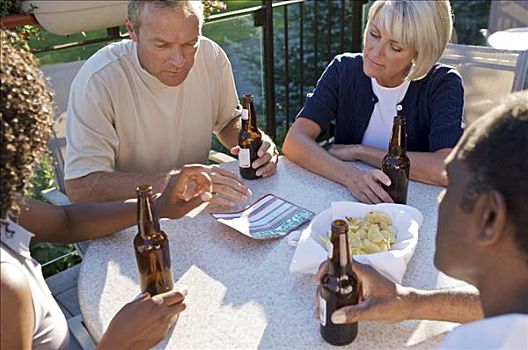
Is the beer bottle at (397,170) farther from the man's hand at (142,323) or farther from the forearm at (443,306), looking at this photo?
the man's hand at (142,323)

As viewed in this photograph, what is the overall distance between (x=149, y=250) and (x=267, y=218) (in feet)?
1.56

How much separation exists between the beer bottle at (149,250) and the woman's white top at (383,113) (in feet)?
3.88

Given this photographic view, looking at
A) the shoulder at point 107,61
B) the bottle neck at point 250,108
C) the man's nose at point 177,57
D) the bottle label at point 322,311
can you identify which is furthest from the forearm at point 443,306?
the shoulder at point 107,61

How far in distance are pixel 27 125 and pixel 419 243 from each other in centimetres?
108

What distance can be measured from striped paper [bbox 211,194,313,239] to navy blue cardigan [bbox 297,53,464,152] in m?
0.60

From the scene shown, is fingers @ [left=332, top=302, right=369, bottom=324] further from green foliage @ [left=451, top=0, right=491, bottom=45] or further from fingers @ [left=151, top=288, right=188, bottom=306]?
green foliage @ [left=451, top=0, right=491, bottom=45]

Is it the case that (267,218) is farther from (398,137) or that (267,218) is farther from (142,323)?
(142,323)

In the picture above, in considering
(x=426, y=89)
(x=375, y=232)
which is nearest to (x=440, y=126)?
(x=426, y=89)

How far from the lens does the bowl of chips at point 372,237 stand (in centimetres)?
135

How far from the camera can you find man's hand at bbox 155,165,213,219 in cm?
171

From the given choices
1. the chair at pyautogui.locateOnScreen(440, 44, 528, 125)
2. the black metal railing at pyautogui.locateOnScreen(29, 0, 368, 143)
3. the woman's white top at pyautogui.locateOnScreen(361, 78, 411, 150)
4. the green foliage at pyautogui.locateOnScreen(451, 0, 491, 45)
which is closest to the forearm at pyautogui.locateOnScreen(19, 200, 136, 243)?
the woman's white top at pyautogui.locateOnScreen(361, 78, 411, 150)

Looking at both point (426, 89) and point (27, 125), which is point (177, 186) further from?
point (426, 89)

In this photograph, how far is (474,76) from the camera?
285 cm

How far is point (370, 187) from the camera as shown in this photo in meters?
1.80
